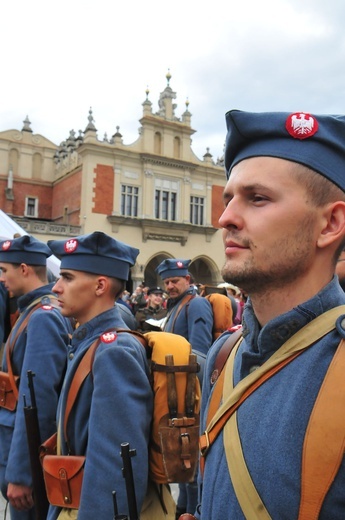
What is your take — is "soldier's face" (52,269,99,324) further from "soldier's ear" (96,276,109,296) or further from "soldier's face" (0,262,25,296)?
"soldier's face" (0,262,25,296)

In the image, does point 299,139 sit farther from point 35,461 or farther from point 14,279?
point 14,279

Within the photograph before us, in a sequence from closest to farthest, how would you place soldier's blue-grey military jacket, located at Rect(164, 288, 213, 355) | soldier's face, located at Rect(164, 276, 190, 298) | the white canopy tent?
soldier's blue-grey military jacket, located at Rect(164, 288, 213, 355)
soldier's face, located at Rect(164, 276, 190, 298)
the white canopy tent

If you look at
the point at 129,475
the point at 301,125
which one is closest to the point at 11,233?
the point at 129,475

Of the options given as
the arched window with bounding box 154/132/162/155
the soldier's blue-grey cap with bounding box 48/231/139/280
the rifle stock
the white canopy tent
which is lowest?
the rifle stock

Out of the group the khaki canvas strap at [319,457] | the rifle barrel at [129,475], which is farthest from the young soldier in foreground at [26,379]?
the khaki canvas strap at [319,457]

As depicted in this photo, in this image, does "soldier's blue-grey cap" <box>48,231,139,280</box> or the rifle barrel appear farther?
"soldier's blue-grey cap" <box>48,231,139,280</box>

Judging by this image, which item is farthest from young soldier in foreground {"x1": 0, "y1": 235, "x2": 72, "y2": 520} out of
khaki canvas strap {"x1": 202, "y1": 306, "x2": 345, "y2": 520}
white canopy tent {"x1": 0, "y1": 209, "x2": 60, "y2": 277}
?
white canopy tent {"x1": 0, "y1": 209, "x2": 60, "y2": 277}

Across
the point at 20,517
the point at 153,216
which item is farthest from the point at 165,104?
the point at 20,517

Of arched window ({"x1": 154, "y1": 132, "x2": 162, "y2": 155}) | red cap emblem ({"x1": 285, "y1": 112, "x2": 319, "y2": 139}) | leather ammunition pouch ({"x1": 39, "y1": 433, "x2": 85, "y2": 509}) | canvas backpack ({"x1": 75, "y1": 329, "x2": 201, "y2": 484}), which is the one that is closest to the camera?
red cap emblem ({"x1": 285, "y1": 112, "x2": 319, "y2": 139})

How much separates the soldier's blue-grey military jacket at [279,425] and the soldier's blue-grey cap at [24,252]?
9.90 feet

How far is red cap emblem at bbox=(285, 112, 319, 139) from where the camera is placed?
4.13 feet

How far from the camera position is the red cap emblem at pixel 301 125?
1.26m

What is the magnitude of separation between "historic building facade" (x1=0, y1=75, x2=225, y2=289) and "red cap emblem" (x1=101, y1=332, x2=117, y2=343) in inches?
851

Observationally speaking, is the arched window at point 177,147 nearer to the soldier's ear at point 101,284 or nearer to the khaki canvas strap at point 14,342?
the khaki canvas strap at point 14,342
